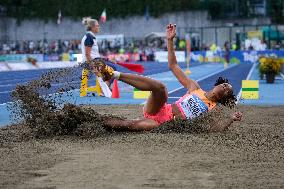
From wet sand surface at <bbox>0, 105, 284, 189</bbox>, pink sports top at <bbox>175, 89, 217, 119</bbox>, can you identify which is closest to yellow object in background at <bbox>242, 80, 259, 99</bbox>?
wet sand surface at <bbox>0, 105, 284, 189</bbox>

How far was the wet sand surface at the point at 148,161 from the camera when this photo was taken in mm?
5477

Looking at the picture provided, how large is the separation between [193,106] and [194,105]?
0.8 inches

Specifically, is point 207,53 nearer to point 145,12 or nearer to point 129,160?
point 145,12

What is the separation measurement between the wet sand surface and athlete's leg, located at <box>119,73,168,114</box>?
40cm

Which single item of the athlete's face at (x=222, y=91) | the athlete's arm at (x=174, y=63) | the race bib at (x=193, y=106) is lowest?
the race bib at (x=193, y=106)

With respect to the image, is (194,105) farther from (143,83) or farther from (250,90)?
(250,90)

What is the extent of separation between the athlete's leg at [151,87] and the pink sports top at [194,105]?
0.37 m

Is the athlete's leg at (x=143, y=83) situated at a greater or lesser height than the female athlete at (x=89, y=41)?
lesser

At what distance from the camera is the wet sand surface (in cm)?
548

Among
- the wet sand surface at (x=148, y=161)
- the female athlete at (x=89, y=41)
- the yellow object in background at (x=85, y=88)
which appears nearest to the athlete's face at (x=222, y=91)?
the wet sand surface at (x=148, y=161)

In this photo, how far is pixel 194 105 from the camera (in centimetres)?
864

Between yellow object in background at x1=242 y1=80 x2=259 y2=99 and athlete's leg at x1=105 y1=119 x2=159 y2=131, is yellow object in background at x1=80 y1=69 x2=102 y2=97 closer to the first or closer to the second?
athlete's leg at x1=105 y1=119 x2=159 y2=131

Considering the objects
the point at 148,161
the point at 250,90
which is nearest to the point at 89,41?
the point at 250,90

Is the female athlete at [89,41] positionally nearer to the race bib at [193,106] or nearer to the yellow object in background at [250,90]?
the yellow object in background at [250,90]
